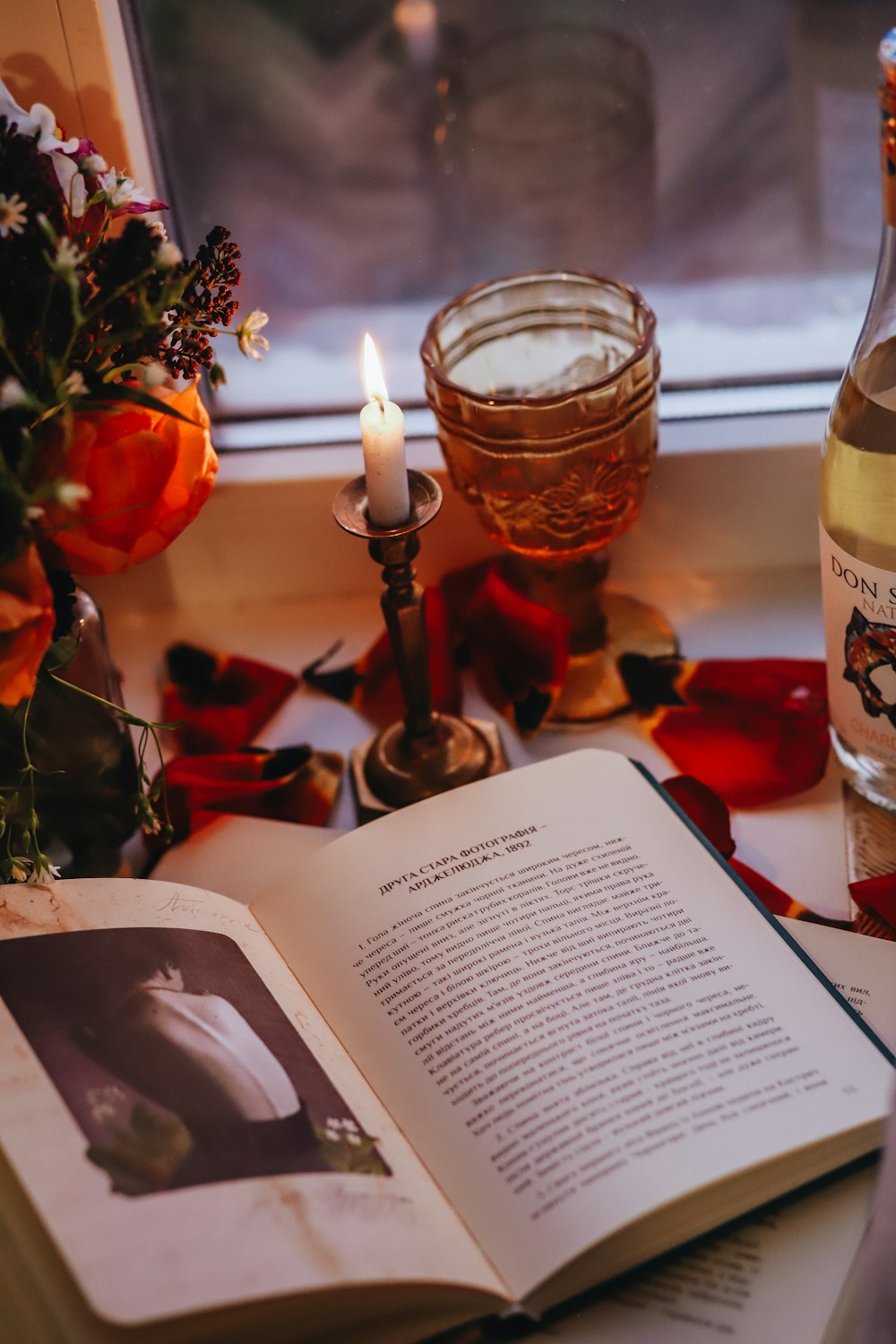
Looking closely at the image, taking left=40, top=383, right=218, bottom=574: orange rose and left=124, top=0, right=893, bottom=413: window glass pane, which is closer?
left=40, top=383, right=218, bottom=574: orange rose

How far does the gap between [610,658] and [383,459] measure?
0.87ft

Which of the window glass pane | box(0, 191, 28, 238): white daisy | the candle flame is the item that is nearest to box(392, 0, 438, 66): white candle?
the window glass pane

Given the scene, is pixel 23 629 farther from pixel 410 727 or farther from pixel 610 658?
pixel 610 658

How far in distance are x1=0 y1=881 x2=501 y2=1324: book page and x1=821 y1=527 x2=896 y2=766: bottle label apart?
327 millimetres

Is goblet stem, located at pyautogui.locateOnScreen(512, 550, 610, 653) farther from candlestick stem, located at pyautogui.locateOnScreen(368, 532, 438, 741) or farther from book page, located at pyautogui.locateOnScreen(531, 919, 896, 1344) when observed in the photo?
book page, located at pyautogui.locateOnScreen(531, 919, 896, 1344)

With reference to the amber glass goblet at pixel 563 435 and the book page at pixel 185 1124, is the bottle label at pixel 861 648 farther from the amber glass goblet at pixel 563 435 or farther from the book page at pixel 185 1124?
the book page at pixel 185 1124

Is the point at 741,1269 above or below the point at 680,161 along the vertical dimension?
below

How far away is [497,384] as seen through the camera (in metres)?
0.81

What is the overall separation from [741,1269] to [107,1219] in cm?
25

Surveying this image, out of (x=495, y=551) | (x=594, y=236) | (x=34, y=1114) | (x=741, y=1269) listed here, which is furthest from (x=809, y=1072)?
(x=594, y=236)

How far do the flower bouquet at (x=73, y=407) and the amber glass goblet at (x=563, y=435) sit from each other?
16 cm

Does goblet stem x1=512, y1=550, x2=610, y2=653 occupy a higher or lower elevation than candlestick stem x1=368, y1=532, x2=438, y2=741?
lower

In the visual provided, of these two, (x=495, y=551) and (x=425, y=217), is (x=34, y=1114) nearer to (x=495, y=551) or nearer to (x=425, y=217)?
(x=495, y=551)

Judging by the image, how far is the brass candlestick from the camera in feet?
2.08
